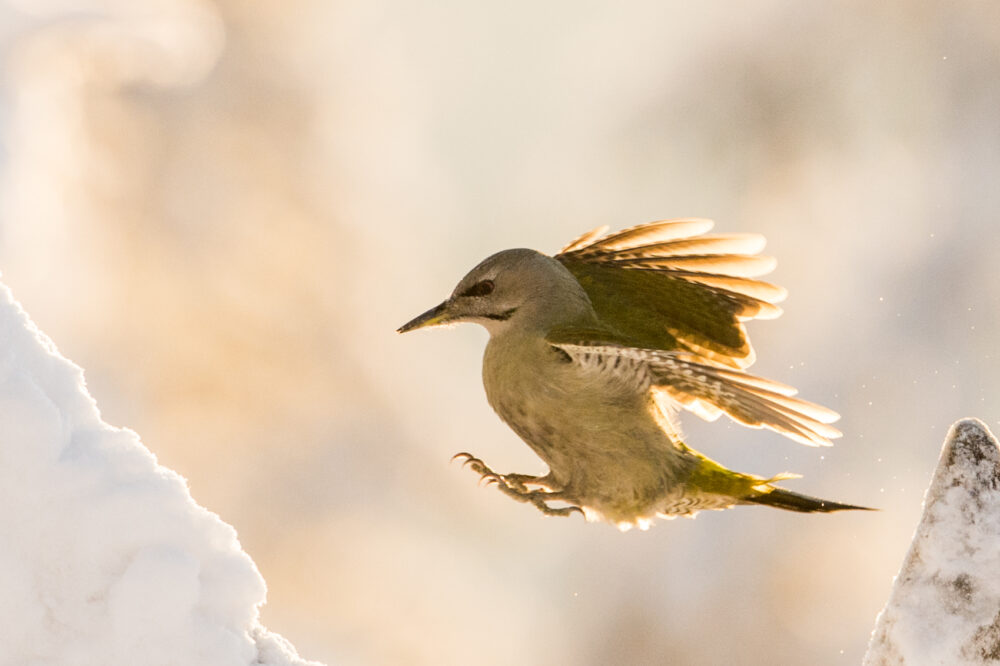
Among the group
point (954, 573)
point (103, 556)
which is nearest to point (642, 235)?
point (954, 573)

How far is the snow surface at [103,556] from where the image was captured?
2771mm

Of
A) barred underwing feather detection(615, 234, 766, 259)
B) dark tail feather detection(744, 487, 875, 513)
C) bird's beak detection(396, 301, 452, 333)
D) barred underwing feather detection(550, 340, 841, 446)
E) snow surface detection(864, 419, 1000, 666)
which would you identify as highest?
barred underwing feather detection(615, 234, 766, 259)

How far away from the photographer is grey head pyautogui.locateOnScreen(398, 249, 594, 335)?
5.80 m

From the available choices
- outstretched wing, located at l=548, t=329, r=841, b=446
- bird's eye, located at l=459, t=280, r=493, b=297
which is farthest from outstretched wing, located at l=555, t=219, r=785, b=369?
bird's eye, located at l=459, t=280, r=493, b=297

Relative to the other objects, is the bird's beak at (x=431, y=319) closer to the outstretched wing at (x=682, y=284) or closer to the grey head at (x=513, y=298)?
the grey head at (x=513, y=298)

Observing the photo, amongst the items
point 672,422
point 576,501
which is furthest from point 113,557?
point 672,422

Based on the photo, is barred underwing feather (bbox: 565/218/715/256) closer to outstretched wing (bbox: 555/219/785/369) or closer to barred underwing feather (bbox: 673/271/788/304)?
outstretched wing (bbox: 555/219/785/369)

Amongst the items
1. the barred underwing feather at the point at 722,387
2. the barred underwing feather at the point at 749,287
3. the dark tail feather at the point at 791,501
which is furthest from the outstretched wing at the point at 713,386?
the barred underwing feather at the point at 749,287

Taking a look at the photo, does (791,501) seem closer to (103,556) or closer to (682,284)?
(682,284)

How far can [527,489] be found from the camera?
233 inches

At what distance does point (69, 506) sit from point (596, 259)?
4.33 m

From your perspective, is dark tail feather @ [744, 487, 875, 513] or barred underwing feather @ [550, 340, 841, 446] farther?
dark tail feather @ [744, 487, 875, 513]

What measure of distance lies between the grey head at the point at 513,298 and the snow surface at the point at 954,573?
2.15 meters

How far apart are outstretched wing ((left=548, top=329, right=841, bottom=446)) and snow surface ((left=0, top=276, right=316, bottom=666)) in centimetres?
267
